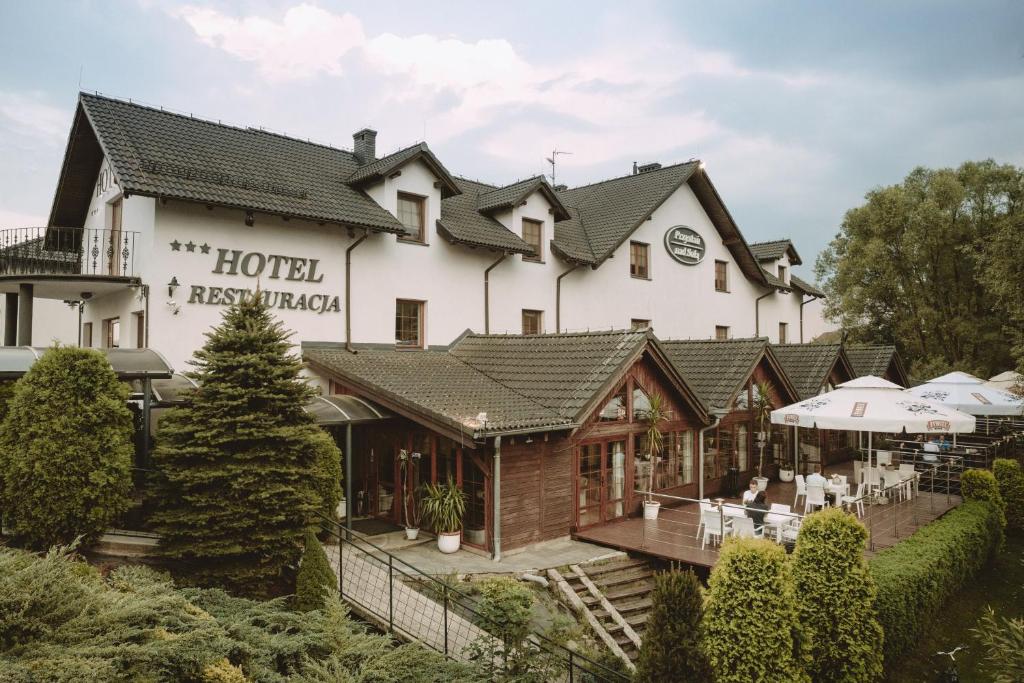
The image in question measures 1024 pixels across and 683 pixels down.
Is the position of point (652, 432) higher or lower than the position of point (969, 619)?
higher

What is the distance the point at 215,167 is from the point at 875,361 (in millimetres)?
25153

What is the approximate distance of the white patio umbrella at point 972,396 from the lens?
1908cm

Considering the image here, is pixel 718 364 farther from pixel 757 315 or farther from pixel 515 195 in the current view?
pixel 757 315

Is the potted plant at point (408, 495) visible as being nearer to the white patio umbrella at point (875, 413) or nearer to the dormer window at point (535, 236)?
the dormer window at point (535, 236)

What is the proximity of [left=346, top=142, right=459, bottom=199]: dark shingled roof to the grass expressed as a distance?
14.6 meters

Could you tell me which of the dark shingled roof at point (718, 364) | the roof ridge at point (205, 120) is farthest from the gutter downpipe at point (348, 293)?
the dark shingled roof at point (718, 364)

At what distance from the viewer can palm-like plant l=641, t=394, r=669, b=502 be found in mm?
14906

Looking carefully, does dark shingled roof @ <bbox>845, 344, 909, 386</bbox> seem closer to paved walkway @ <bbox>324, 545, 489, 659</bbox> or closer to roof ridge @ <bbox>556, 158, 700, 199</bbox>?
→ roof ridge @ <bbox>556, 158, 700, 199</bbox>

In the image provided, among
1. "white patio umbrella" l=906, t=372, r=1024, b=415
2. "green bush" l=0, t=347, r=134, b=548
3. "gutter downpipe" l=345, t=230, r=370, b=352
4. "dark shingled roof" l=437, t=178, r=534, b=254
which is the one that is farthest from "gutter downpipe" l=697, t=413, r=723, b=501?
"green bush" l=0, t=347, r=134, b=548

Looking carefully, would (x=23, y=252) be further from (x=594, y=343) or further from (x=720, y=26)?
(x=720, y=26)

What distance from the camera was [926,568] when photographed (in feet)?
36.2

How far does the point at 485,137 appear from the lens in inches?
1982

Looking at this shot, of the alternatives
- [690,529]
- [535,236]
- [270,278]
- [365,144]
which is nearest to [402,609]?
[690,529]

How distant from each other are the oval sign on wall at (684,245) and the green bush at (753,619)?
16.9 meters
